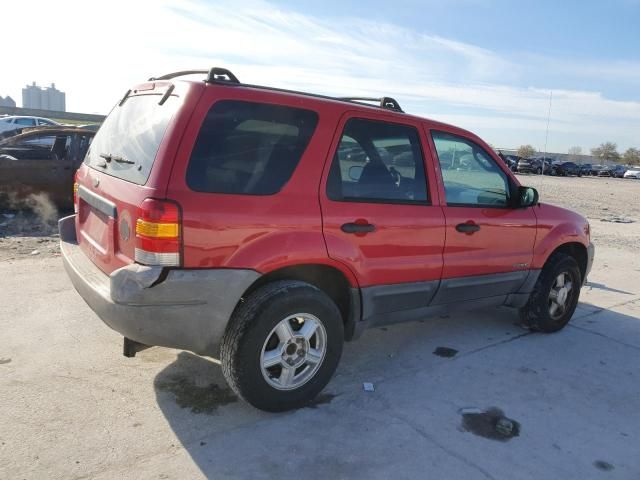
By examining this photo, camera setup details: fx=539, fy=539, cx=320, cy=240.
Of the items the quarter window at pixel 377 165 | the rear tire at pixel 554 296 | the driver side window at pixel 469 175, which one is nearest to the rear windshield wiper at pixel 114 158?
the quarter window at pixel 377 165

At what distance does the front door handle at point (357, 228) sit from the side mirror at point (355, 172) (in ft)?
0.99

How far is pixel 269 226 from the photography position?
9.94 feet

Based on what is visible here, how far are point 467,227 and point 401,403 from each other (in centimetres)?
142

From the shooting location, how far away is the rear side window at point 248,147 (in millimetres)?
2892

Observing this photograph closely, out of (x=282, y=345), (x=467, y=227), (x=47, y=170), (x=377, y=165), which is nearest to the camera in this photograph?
(x=282, y=345)

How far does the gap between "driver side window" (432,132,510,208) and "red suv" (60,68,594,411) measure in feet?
0.06

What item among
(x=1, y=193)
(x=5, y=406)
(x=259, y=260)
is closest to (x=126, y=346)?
(x=5, y=406)

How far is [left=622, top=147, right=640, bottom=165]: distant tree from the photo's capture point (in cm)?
9438

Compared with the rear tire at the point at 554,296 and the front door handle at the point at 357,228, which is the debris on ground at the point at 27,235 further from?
the rear tire at the point at 554,296

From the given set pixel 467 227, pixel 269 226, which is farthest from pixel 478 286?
pixel 269 226

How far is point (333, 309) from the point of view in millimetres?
3365

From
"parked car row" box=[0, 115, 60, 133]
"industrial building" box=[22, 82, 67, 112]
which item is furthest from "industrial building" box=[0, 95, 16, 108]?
"parked car row" box=[0, 115, 60, 133]

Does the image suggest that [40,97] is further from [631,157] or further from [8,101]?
[631,157]

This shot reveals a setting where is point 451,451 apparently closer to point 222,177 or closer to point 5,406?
point 222,177
